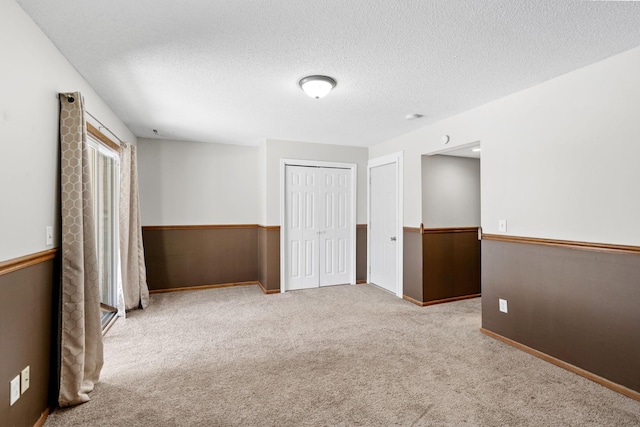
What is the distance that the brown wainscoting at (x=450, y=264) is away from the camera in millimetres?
4160

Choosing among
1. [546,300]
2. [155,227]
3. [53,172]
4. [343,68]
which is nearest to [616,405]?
[546,300]

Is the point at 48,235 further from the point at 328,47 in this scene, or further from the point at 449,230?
the point at 449,230

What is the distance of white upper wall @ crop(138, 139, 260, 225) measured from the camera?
15.6ft

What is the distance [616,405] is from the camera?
6.66 feet

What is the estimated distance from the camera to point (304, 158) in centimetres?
495

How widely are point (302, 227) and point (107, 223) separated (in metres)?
2.52

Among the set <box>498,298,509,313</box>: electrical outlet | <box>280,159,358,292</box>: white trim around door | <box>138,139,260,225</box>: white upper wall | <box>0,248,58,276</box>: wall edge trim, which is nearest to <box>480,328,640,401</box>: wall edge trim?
<box>498,298,509,313</box>: electrical outlet

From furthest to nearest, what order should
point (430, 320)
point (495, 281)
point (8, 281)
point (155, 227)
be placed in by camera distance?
point (155, 227) < point (430, 320) < point (495, 281) < point (8, 281)

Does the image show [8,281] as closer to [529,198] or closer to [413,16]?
[413,16]

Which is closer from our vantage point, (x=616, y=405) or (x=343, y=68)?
(x=616, y=405)

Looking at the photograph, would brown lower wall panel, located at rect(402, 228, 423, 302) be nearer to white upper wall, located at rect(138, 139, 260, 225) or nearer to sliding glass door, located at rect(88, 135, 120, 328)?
white upper wall, located at rect(138, 139, 260, 225)

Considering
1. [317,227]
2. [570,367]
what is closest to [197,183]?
[317,227]

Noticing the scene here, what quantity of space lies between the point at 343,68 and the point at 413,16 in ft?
2.38

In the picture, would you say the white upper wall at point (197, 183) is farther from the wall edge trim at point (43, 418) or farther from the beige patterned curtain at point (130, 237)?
the wall edge trim at point (43, 418)
